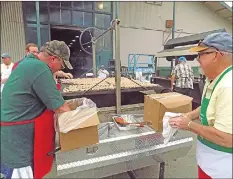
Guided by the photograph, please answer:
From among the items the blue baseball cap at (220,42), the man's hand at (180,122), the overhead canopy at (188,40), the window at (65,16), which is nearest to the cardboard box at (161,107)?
the man's hand at (180,122)

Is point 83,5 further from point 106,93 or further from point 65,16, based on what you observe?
point 106,93

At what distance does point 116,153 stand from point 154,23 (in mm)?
8421

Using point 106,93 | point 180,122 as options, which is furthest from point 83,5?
point 180,122

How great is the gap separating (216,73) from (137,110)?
3.95 ft

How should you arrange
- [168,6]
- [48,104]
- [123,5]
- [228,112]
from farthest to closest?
[168,6]
[123,5]
[48,104]
[228,112]

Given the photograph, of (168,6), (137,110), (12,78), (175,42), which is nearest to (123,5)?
(168,6)

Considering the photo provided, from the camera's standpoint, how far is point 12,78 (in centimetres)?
125

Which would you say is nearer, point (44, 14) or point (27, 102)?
point (27, 102)

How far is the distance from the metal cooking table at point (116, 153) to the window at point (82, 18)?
20.3 feet

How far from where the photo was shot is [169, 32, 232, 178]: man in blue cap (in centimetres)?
83

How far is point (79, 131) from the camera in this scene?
1246mm

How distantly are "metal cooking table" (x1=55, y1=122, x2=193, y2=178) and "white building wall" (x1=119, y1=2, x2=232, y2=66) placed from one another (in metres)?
6.78

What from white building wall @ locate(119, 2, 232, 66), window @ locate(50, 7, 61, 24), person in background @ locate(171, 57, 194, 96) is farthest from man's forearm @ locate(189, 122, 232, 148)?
white building wall @ locate(119, 2, 232, 66)

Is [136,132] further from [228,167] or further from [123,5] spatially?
[123,5]
